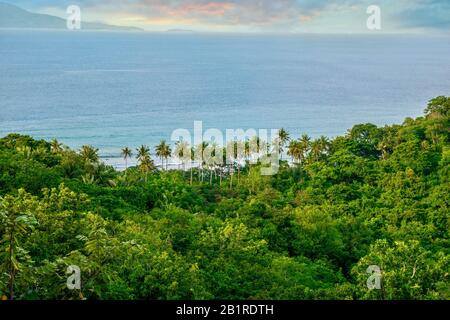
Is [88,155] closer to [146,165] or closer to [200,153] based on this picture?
[146,165]

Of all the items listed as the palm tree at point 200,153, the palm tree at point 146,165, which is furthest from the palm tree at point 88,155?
the palm tree at point 200,153

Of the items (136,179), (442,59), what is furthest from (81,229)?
(442,59)

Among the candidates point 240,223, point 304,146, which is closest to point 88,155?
point 304,146

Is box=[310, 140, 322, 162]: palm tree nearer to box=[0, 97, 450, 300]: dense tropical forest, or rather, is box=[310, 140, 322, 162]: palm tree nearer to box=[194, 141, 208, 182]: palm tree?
box=[0, 97, 450, 300]: dense tropical forest

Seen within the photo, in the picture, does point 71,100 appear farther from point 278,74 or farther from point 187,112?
point 278,74

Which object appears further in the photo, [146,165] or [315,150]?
[315,150]

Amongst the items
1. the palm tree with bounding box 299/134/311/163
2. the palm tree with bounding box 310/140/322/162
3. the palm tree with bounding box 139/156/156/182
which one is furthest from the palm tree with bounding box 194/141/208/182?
the palm tree with bounding box 310/140/322/162

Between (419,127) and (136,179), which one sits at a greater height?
(419,127)
